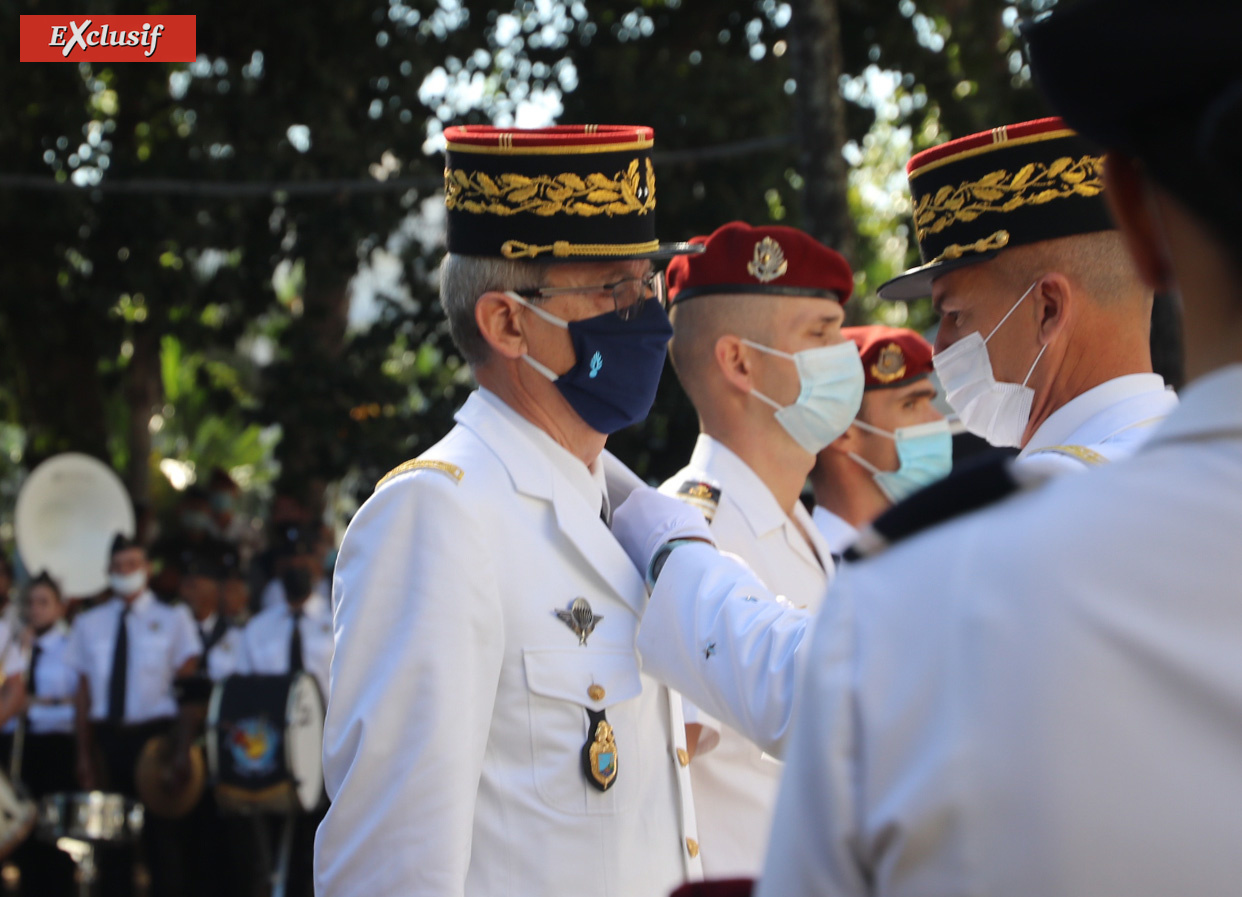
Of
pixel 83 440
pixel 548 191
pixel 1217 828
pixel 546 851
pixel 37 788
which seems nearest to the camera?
pixel 1217 828

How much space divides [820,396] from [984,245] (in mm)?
1235

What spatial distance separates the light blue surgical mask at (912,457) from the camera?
5.10 metres

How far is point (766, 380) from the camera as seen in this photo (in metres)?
3.99

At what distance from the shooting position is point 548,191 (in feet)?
9.41

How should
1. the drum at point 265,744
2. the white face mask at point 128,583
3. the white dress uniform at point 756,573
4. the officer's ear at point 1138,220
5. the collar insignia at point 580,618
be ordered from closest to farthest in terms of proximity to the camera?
the officer's ear at point 1138,220, the collar insignia at point 580,618, the white dress uniform at point 756,573, the drum at point 265,744, the white face mask at point 128,583

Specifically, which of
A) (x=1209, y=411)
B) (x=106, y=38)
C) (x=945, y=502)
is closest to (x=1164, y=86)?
(x=1209, y=411)

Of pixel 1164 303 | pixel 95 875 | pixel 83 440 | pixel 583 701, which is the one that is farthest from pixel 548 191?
pixel 83 440

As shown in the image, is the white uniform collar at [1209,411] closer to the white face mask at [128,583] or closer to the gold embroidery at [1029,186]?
the gold embroidery at [1029,186]

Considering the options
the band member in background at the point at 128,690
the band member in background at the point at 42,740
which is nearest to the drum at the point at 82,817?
the band member in background at the point at 128,690

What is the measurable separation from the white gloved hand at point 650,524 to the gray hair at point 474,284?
0.46 metres

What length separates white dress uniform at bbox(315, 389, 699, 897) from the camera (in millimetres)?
2266

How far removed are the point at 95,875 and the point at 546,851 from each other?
737cm

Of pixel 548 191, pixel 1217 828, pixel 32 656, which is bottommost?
pixel 32 656

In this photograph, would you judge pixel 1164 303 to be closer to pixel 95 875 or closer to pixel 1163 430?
pixel 1163 430
